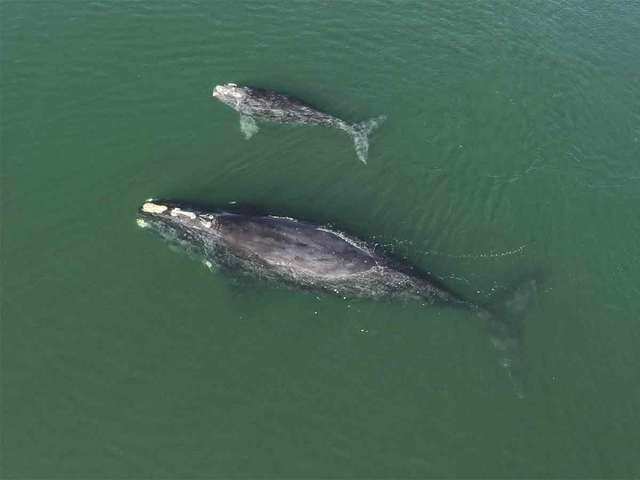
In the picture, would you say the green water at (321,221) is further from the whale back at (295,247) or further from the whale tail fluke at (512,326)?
the whale back at (295,247)

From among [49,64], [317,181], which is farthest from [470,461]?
[49,64]

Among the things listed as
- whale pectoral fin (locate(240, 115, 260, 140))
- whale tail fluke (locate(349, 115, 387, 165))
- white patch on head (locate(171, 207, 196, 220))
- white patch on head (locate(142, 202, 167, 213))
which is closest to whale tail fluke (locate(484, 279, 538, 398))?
whale tail fluke (locate(349, 115, 387, 165))

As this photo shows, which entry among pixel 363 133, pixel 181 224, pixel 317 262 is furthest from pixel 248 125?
pixel 317 262

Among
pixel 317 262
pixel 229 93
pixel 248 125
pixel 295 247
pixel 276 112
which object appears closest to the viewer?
pixel 317 262

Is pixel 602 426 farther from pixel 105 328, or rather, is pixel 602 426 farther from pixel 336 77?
pixel 336 77

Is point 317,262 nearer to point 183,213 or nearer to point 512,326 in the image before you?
point 183,213

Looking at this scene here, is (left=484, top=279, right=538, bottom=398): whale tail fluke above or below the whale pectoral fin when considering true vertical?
below

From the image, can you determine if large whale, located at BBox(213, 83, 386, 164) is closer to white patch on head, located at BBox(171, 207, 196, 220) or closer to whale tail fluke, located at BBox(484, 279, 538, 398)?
white patch on head, located at BBox(171, 207, 196, 220)
